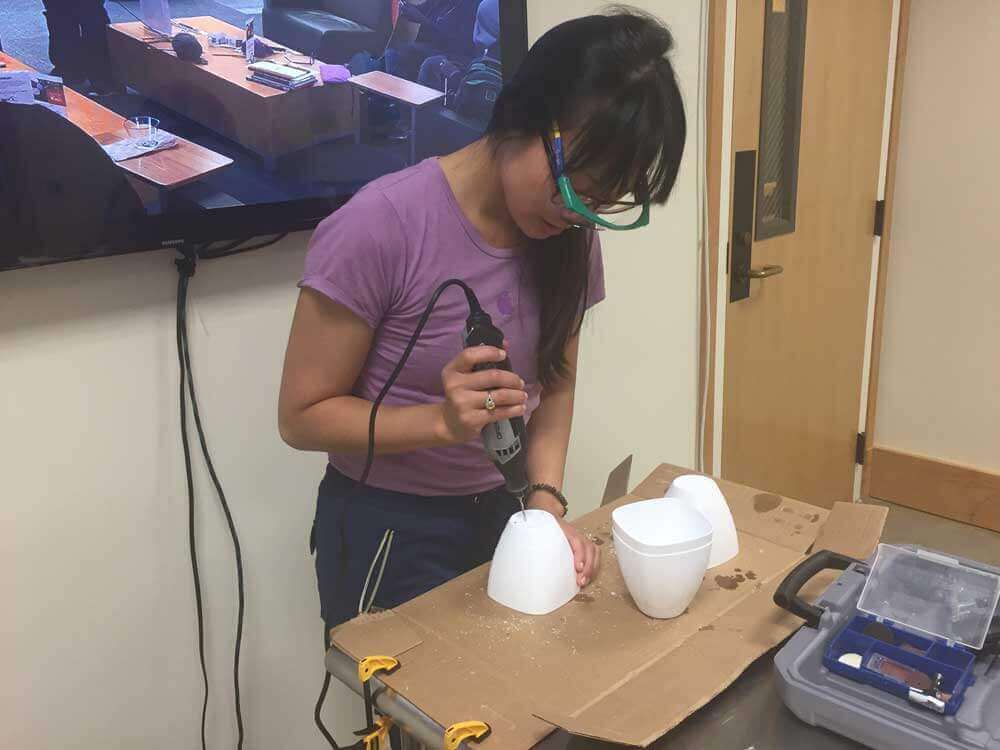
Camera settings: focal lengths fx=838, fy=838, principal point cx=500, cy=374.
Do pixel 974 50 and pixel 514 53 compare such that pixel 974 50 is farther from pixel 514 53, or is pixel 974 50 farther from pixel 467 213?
pixel 467 213

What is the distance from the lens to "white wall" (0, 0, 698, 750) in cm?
117

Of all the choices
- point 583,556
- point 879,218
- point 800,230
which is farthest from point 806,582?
point 879,218

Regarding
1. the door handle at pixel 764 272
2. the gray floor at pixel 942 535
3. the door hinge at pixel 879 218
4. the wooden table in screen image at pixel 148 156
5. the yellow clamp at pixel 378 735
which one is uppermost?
the wooden table in screen image at pixel 148 156

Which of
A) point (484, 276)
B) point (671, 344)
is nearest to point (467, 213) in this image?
point (484, 276)

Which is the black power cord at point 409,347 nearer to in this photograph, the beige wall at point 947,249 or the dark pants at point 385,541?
the dark pants at point 385,541

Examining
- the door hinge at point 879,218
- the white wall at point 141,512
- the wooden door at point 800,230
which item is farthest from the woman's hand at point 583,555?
the door hinge at point 879,218

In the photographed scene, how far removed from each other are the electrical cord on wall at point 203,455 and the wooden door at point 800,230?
1.46 meters

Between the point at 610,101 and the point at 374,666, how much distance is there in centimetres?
64

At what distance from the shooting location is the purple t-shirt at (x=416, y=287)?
0.96 m

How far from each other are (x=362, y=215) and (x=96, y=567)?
0.71 meters

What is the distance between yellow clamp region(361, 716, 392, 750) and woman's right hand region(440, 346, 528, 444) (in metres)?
0.32

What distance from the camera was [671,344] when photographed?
224 centimetres

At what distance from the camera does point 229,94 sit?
3.95ft

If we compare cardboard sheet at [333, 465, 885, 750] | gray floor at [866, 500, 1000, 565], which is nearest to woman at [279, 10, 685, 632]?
cardboard sheet at [333, 465, 885, 750]
